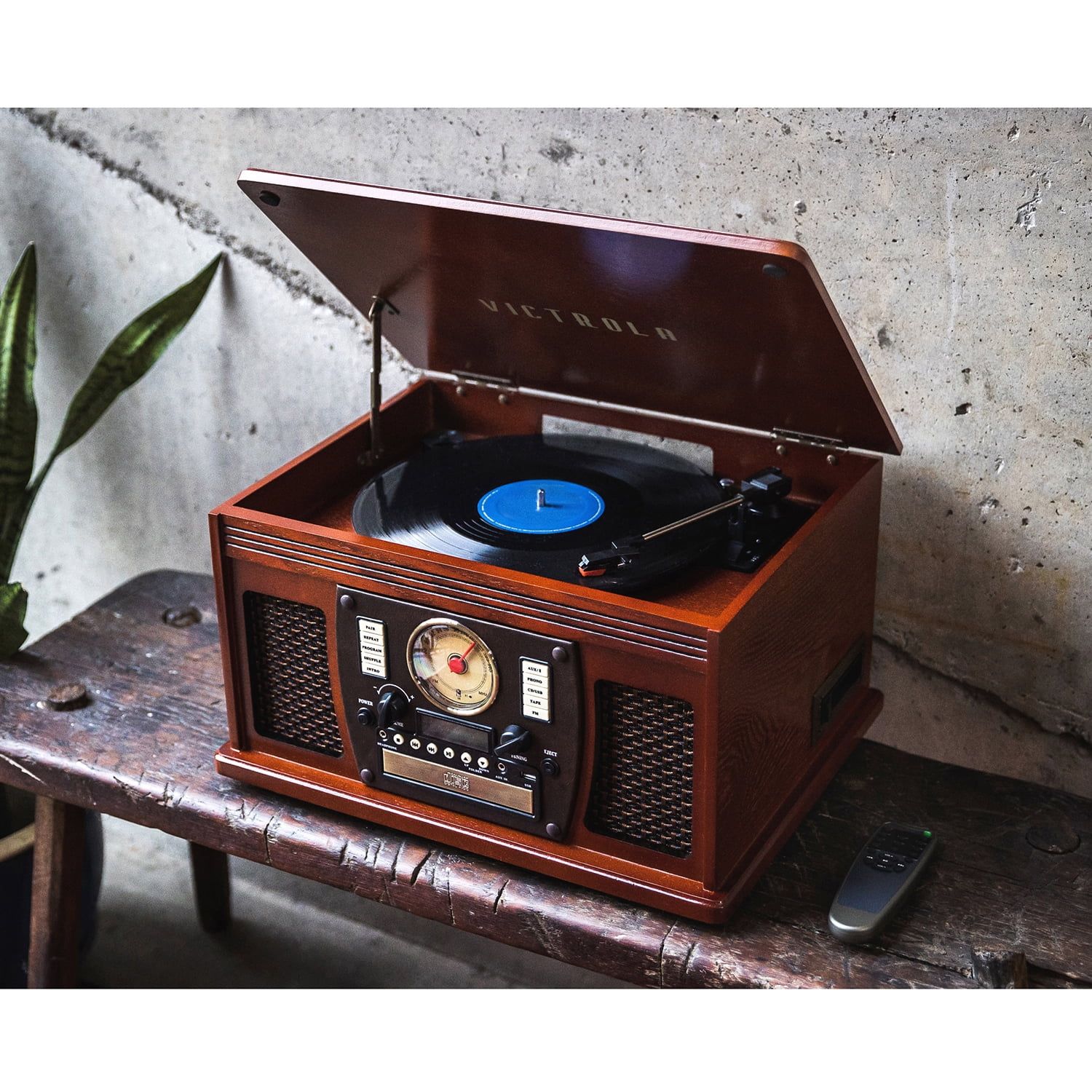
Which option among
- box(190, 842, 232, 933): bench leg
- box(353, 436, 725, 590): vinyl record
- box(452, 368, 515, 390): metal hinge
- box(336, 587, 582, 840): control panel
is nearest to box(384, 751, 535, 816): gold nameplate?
box(336, 587, 582, 840): control panel

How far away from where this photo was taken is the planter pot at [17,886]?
195 centimetres

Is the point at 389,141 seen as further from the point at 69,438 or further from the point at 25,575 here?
the point at 25,575

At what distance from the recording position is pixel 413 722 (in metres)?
1.45

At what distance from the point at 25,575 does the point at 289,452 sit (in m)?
0.70

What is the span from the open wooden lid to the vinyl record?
9 centimetres

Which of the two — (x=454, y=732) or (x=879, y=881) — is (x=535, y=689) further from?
(x=879, y=881)

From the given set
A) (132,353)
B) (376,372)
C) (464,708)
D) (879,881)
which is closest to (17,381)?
(132,353)

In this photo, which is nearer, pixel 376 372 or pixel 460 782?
pixel 460 782

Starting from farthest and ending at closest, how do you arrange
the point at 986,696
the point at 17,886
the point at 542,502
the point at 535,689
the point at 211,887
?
the point at 211,887, the point at 17,886, the point at 986,696, the point at 542,502, the point at 535,689

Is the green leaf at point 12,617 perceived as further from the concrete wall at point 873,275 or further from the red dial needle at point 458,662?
the red dial needle at point 458,662

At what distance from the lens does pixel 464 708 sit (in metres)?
1.41

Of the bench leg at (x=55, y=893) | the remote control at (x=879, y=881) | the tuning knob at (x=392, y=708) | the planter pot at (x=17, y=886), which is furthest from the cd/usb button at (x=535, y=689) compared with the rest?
the planter pot at (x=17, y=886)

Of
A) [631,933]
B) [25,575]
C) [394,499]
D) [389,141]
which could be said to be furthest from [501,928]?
[25,575]

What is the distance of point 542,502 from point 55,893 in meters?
0.83
